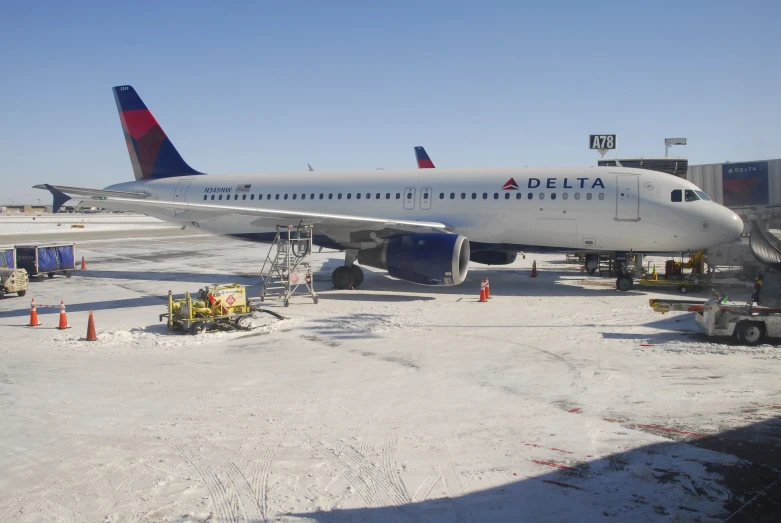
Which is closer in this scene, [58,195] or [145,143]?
[58,195]

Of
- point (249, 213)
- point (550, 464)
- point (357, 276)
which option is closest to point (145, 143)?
point (249, 213)

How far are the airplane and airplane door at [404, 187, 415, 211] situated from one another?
0.03 meters

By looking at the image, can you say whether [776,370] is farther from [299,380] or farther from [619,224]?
[619,224]

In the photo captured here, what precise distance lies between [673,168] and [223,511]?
2622 cm

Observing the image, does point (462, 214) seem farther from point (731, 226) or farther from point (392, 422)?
point (392, 422)

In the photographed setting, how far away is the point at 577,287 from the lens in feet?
62.4

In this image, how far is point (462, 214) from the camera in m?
18.7

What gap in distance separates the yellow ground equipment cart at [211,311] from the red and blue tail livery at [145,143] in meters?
13.1

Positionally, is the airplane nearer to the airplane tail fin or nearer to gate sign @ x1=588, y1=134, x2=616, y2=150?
gate sign @ x1=588, y1=134, x2=616, y2=150

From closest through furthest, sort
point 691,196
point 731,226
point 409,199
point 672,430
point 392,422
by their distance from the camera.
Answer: point 672,430, point 392,422, point 731,226, point 691,196, point 409,199

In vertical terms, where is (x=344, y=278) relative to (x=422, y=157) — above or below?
below

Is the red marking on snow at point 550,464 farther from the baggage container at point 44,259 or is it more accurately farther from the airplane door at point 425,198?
the baggage container at point 44,259

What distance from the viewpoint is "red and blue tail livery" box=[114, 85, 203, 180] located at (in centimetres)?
2356

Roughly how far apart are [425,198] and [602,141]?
46.2 feet
